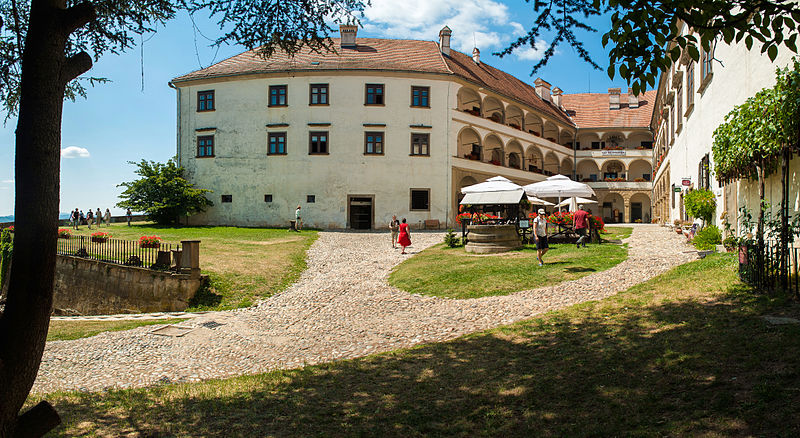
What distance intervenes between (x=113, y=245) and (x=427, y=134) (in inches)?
842

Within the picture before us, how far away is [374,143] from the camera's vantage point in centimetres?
3338

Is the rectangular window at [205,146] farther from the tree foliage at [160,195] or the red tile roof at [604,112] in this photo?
the red tile roof at [604,112]

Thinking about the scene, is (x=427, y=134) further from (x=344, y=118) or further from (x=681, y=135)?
(x=681, y=135)

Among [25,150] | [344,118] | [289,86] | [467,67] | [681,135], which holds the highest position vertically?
[467,67]

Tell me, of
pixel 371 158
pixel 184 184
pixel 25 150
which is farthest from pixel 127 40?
pixel 184 184

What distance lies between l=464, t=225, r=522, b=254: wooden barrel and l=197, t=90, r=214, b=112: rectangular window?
24.8 metres

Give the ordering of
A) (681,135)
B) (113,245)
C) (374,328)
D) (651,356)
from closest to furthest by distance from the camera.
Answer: (651,356) < (374,328) < (113,245) < (681,135)

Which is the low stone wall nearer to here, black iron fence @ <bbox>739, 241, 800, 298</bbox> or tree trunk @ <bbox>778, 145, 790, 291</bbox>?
black iron fence @ <bbox>739, 241, 800, 298</bbox>

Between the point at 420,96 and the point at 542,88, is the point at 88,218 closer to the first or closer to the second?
the point at 420,96

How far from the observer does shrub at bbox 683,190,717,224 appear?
610 inches

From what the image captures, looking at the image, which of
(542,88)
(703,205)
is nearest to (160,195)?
(703,205)

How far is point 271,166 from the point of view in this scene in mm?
33500

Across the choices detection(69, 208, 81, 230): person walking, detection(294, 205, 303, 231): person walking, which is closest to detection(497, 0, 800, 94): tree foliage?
detection(294, 205, 303, 231): person walking

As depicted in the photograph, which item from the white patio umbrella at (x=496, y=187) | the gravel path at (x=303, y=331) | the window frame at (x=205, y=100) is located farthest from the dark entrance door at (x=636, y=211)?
the window frame at (x=205, y=100)
